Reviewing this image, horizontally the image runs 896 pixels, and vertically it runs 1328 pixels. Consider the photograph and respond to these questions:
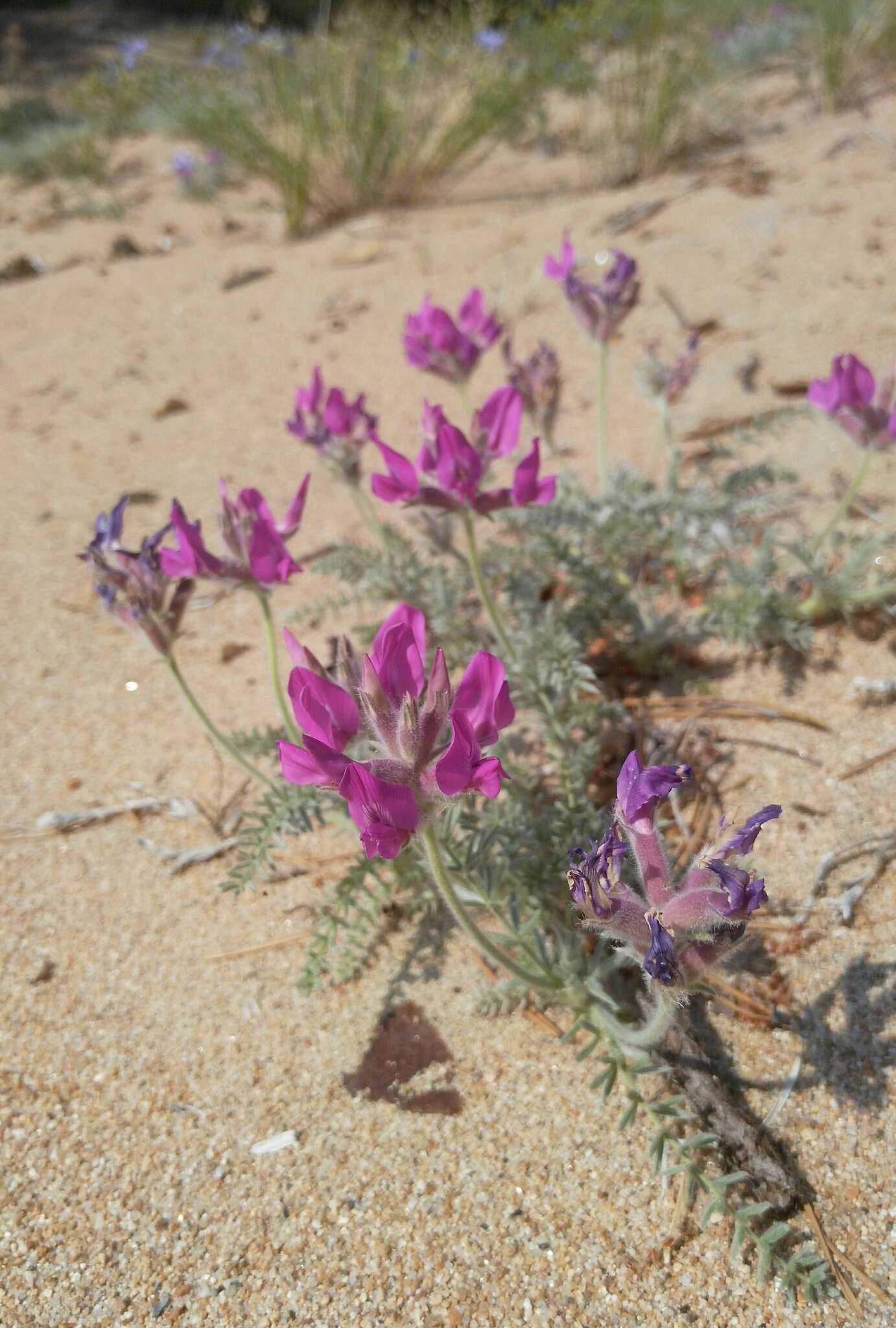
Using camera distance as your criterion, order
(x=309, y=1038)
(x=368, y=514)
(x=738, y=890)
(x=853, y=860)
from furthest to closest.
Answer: (x=368, y=514), (x=853, y=860), (x=309, y=1038), (x=738, y=890)

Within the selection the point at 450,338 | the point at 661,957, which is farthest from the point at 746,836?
the point at 450,338

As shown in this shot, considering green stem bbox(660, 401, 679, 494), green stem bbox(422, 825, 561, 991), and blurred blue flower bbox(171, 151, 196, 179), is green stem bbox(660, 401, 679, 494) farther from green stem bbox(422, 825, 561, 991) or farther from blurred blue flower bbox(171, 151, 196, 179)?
blurred blue flower bbox(171, 151, 196, 179)

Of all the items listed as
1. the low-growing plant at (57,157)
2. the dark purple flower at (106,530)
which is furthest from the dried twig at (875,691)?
the low-growing plant at (57,157)

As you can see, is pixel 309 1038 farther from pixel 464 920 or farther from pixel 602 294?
pixel 602 294

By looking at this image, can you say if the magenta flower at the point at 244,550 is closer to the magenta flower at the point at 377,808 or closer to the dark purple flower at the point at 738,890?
the magenta flower at the point at 377,808

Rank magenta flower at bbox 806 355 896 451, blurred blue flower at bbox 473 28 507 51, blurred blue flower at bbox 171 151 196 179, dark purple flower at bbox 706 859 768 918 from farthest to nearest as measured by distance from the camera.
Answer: blurred blue flower at bbox 171 151 196 179
blurred blue flower at bbox 473 28 507 51
magenta flower at bbox 806 355 896 451
dark purple flower at bbox 706 859 768 918

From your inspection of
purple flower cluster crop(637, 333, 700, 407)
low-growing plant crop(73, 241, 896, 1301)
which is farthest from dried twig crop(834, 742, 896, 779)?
purple flower cluster crop(637, 333, 700, 407)

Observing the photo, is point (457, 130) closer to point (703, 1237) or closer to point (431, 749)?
point (431, 749)
